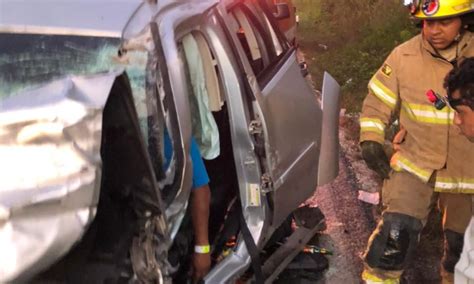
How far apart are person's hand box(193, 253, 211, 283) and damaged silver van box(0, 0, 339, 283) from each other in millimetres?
55

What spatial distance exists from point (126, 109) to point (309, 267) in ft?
8.36

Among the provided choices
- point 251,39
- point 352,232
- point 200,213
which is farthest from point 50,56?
point 352,232

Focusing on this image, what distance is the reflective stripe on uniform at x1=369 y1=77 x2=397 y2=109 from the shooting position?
12.0 ft

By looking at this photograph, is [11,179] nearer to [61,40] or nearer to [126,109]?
[126,109]

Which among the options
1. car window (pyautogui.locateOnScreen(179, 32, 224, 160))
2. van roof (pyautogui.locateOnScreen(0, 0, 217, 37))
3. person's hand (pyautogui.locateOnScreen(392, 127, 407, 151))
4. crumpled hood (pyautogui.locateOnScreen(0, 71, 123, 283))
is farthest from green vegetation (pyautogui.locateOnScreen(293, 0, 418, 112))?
crumpled hood (pyautogui.locateOnScreen(0, 71, 123, 283))

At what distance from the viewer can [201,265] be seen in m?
3.30

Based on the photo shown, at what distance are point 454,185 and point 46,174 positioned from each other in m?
2.46

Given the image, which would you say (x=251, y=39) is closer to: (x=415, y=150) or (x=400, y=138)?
(x=400, y=138)

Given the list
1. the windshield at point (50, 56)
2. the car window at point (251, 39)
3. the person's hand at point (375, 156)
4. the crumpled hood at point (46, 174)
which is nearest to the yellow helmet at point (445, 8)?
the person's hand at point (375, 156)

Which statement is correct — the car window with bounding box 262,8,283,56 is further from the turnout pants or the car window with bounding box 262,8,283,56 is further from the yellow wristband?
the yellow wristband

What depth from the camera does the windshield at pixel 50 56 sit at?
242cm

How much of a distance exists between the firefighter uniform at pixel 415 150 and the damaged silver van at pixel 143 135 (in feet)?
1.78

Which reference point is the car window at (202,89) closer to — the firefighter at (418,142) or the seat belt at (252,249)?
the seat belt at (252,249)

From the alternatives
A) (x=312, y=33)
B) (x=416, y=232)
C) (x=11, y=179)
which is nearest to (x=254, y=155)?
(x=416, y=232)
